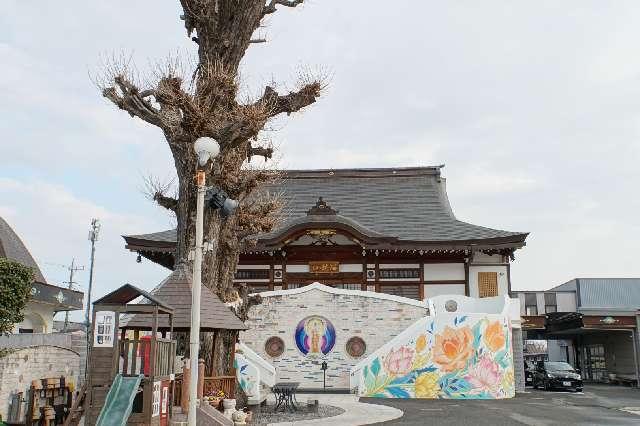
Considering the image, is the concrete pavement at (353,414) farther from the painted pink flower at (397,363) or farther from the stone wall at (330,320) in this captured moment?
the stone wall at (330,320)

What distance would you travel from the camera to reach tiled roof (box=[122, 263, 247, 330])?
11.0 m

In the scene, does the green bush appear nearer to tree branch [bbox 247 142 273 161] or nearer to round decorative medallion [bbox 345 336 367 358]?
tree branch [bbox 247 142 273 161]

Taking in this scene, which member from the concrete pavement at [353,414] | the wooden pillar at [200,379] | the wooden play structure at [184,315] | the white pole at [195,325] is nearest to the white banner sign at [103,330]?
the wooden play structure at [184,315]

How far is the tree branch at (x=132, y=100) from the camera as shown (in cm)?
1203

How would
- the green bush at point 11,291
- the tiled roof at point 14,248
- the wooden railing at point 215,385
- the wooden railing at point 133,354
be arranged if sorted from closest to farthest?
the wooden railing at point 133,354 → the wooden railing at point 215,385 → the green bush at point 11,291 → the tiled roof at point 14,248

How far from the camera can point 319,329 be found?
20562 mm

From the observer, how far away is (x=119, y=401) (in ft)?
29.8

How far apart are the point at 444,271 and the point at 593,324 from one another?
10265 mm

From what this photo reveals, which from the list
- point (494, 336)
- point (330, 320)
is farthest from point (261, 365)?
point (494, 336)

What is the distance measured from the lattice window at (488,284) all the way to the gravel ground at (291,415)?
1093cm

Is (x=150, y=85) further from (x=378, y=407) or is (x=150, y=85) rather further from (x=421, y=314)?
(x=421, y=314)

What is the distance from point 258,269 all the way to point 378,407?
10518 millimetres

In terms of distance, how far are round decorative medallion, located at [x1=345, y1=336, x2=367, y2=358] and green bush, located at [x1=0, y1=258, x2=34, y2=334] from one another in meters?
11.0

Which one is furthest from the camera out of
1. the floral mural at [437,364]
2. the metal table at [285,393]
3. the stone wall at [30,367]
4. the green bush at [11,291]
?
the floral mural at [437,364]
